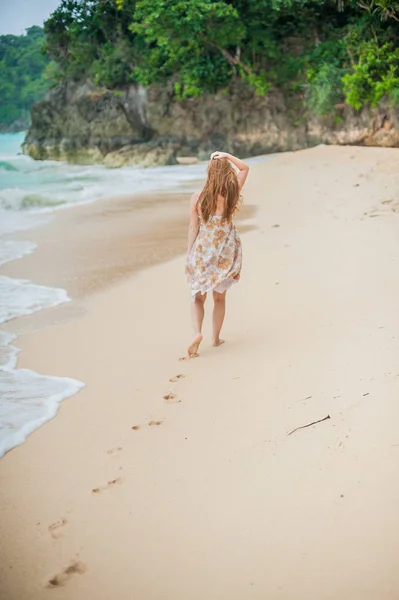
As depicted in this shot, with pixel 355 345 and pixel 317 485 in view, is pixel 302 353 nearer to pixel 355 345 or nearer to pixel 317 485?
pixel 355 345

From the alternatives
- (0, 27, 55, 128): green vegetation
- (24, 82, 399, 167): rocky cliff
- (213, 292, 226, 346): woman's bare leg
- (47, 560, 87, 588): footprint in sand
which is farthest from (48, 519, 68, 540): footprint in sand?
(0, 27, 55, 128): green vegetation

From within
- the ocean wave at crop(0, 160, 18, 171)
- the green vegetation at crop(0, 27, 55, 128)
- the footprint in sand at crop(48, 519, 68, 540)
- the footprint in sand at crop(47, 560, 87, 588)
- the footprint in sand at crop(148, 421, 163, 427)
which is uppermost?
the green vegetation at crop(0, 27, 55, 128)

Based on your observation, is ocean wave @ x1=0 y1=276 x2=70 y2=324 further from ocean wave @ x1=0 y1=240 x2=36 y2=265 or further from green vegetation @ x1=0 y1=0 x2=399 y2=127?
green vegetation @ x1=0 y1=0 x2=399 y2=127

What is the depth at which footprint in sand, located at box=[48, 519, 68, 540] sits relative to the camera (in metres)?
2.11

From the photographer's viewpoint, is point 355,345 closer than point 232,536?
No

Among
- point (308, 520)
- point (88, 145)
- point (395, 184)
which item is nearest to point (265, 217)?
point (395, 184)

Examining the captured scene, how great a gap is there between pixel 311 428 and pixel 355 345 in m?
0.91

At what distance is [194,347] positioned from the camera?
12.2 feet

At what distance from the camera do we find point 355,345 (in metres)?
3.21

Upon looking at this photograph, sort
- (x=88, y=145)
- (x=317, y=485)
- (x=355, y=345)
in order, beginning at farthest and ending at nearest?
(x=88, y=145)
(x=355, y=345)
(x=317, y=485)

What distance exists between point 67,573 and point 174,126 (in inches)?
888

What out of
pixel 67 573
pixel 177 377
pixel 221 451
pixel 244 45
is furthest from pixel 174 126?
pixel 67 573

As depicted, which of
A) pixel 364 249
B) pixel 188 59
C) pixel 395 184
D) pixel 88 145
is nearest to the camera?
pixel 364 249

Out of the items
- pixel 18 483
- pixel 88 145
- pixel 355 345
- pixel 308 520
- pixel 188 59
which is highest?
pixel 188 59
